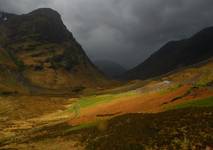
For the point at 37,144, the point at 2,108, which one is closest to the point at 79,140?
the point at 37,144

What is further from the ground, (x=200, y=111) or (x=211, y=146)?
(x=200, y=111)

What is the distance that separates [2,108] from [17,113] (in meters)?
18.7

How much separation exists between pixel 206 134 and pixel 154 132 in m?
5.73

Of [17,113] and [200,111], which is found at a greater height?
[17,113]

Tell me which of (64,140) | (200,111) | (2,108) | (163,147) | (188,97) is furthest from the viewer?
(2,108)

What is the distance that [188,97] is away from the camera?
162ft

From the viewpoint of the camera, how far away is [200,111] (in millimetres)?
36812

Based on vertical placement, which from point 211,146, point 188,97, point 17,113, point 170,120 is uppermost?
point 17,113

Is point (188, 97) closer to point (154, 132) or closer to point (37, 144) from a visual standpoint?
point (154, 132)

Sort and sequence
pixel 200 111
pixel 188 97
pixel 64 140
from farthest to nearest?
pixel 188 97 → pixel 64 140 → pixel 200 111

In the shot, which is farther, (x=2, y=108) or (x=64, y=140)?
(x=2, y=108)

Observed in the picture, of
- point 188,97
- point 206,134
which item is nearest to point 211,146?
point 206,134

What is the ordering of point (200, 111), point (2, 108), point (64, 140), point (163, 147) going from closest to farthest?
point (163, 147), point (200, 111), point (64, 140), point (2, 108)

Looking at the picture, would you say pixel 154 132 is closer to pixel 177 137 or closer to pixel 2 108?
pixel 177 137
